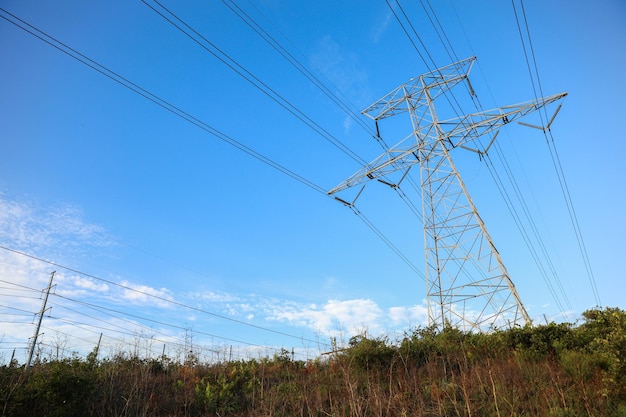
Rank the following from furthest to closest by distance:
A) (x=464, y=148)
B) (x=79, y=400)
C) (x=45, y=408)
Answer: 1. (x=464, y=148)
2. (x=79, y=400)
3. (x=45, y=408)

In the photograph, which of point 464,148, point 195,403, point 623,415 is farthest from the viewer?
point 464,148

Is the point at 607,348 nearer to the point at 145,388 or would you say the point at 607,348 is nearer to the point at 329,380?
the point at 329,380

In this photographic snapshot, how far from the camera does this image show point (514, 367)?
27.2ft

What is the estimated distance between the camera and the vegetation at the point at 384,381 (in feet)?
19.6

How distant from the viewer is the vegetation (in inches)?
235

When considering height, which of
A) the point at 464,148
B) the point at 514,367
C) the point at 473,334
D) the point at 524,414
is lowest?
the point at 524,414

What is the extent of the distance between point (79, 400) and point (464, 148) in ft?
49.7

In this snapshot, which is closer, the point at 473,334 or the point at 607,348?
the point at 607,348

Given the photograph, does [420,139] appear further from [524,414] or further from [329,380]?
[524,414]

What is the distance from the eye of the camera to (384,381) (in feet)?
30.3

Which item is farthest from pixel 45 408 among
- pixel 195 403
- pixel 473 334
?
pixel 473 334

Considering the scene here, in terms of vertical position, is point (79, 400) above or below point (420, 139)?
below

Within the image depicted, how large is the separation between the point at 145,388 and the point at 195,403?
1.44 m

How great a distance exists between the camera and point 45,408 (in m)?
6.85
